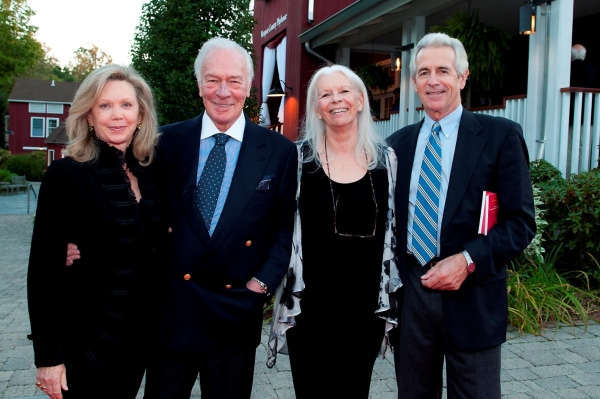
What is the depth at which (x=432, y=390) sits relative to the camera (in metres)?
2.45

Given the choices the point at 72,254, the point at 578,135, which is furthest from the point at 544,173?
the point at 72,254

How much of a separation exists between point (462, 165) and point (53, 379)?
1775 millimetres

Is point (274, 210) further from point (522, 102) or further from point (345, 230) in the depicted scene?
point (522, 102)

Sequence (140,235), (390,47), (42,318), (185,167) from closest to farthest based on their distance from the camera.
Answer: (42,318)
(140,235)
(185,167)
(390,47)

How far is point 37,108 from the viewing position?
165 ft

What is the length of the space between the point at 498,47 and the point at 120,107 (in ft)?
22.1

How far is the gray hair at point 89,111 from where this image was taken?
216 centimetres

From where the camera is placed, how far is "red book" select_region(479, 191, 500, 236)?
2219 mm

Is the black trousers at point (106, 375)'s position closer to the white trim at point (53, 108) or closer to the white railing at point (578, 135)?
the white railing at point (578, 135)

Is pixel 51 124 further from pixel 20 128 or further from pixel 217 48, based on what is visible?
pixel 217 48

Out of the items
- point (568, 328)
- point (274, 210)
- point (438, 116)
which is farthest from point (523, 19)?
point (274, 210)

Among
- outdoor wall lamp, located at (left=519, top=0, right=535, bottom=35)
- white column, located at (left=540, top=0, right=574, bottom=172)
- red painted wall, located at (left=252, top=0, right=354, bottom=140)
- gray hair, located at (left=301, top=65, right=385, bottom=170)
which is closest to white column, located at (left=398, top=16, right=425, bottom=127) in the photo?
outdoor wall lamp, located at (left=519, top=0, right=535, bottom=35)

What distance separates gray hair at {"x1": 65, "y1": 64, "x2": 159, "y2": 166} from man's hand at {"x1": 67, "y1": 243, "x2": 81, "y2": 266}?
327 millimetres

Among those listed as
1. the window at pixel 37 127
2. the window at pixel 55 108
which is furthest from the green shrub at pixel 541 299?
the window at pixel 55 108
